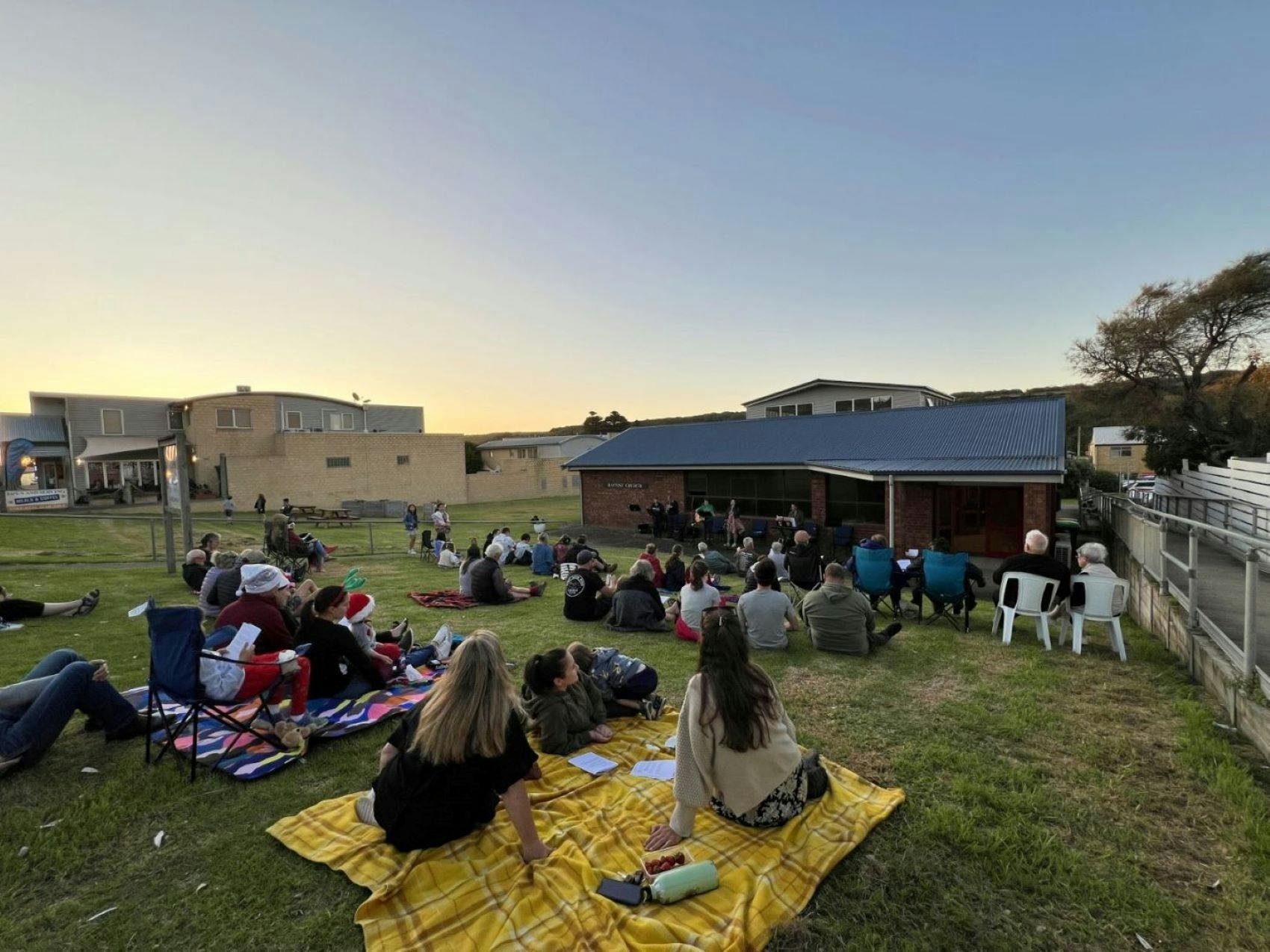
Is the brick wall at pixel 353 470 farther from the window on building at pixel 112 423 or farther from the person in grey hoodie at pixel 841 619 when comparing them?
the person in grey hoodie at pixel 841 619

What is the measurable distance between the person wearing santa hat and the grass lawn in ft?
3.23

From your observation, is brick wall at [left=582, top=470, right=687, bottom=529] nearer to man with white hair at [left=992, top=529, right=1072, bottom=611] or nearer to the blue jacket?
the blue jacket

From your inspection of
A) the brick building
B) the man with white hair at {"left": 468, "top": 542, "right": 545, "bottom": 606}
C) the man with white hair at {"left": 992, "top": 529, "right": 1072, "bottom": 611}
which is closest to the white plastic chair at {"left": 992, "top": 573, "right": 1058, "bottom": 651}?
the man with white hair at {"left": 992, "top": 529, "right": 1072, "bottom": 611}

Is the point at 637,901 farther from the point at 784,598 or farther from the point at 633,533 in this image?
the point at 633,533

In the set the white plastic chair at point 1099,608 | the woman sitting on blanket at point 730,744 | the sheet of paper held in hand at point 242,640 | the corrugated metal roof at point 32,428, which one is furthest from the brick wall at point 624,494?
the corrugated metal roof at point 32,428

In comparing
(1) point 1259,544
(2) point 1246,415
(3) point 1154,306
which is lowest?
(1) point 1259,544

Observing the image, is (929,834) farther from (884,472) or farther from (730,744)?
(884,472)

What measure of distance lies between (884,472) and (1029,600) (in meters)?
8.57

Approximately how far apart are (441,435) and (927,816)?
4048 centimetres

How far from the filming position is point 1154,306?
112 ft

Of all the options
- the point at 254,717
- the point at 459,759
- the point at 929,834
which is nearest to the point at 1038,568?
the point at 929,834

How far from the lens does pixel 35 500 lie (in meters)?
26.5

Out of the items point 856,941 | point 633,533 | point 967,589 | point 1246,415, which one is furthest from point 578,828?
point 1246,415

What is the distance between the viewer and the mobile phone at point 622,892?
283 centimetres
